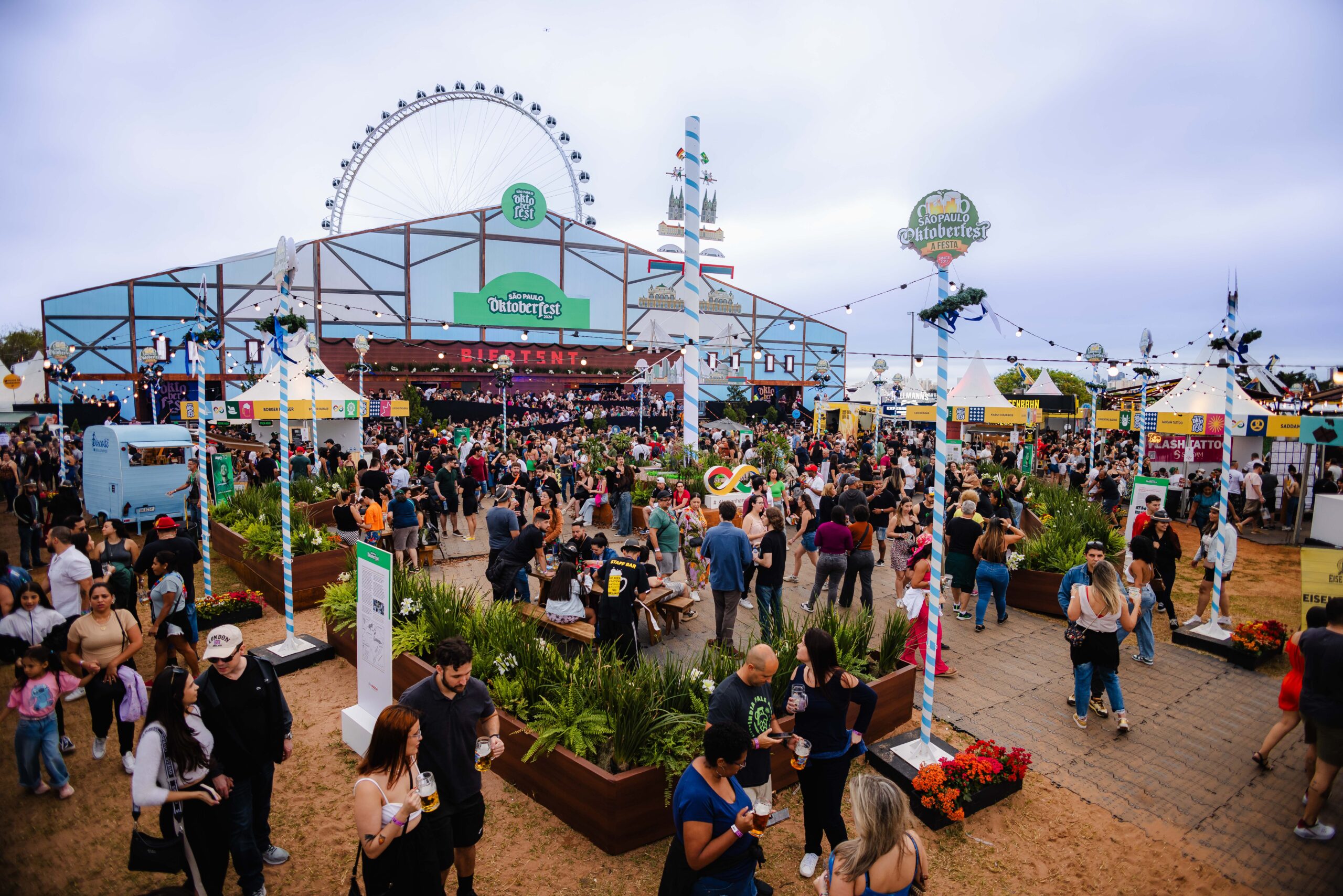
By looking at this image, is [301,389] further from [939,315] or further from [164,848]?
[939,315]

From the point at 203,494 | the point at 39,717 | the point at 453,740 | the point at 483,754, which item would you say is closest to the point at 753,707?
the point at 483,754

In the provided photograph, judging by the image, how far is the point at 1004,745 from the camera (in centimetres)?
531

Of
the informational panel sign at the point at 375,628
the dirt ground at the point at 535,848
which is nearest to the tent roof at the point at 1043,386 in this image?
the dirt ground at the point at 535,848

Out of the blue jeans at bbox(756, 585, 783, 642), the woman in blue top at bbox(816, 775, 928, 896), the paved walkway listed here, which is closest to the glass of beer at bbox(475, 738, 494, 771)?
the woman in blue top at bbox(816, 775, 928, 896)

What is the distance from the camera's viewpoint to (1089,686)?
554 cm

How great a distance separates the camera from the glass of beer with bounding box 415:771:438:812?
108 inches

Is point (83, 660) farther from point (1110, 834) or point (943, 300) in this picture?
point (1110, 834)

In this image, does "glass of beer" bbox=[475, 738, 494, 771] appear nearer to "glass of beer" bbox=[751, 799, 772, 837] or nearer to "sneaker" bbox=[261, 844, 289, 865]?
"glass of beer" bbox=[751, 799, 772, 837]

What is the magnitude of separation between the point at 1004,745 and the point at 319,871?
16.6ft

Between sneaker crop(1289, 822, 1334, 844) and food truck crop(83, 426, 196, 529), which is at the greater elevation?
food truck crop(83, 426, 196, 529)

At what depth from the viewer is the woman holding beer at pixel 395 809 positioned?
260 centimetres

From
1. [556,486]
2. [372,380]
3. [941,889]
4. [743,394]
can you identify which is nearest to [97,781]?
[941,889]

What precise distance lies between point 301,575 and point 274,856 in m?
5.13

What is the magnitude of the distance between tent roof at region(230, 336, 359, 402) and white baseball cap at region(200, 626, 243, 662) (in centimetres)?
1500
